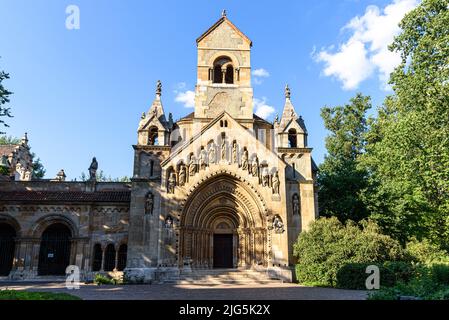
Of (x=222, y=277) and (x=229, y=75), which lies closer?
(x=222, y=277)

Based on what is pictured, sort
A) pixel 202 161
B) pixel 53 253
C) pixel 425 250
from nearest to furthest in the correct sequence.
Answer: pixel 202 161 < pixel 53 253 < pixel 425 250

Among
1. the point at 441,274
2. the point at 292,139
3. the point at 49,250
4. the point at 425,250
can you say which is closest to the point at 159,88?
the point at 292,139

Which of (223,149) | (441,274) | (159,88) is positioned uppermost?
(159,88)

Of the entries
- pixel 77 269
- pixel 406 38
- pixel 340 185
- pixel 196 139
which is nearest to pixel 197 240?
pixel 196 139

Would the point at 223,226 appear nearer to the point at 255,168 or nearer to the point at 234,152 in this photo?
the point at 255,168

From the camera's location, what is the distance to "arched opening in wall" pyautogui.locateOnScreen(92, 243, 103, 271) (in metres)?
25.1

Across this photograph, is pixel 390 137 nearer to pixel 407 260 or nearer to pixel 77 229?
pixel 407 260

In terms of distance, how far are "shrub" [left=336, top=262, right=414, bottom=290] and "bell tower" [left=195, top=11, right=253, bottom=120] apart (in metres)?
14.9

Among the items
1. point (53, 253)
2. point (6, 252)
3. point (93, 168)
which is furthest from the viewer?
point (93, 168)

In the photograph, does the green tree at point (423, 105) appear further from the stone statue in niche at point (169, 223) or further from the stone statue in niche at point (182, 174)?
the stone statue in niche at point (169, 223)

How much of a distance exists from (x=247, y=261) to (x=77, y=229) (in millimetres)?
12844

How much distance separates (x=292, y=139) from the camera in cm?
2711

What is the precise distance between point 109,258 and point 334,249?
1609 centimetres

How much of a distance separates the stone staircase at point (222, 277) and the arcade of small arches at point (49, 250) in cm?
594
